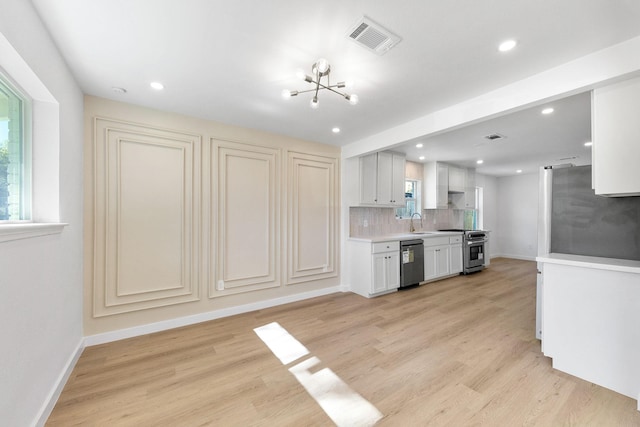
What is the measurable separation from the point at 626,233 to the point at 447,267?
10.1ft

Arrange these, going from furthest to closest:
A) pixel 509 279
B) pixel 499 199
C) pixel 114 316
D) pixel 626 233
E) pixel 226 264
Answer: pixel 499 199
pixel 509 279
pixel 226 264
pixel 114 316
pixel 626 233

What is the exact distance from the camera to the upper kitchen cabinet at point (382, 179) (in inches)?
176

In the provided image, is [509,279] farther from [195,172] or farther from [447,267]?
[195,172]

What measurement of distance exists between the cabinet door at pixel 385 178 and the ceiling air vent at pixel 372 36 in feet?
9.30

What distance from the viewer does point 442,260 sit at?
203 inches

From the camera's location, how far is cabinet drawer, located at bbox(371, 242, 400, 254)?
4.09m

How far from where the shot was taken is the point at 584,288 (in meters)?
2.04

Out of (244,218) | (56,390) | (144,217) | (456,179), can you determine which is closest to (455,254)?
(456,179)

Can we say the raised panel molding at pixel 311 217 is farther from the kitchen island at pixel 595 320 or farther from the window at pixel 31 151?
the kitchen island at pixel 595 320

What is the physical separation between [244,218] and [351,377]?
2.27 metres

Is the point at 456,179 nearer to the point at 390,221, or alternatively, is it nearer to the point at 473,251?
the point at 473,251

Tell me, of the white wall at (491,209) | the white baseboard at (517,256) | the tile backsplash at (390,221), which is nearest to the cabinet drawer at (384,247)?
the tile backsplash at (390,221)

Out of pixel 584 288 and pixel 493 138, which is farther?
pixel 493 138

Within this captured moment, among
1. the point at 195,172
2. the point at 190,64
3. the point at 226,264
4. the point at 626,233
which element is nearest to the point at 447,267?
the point at 626,233
